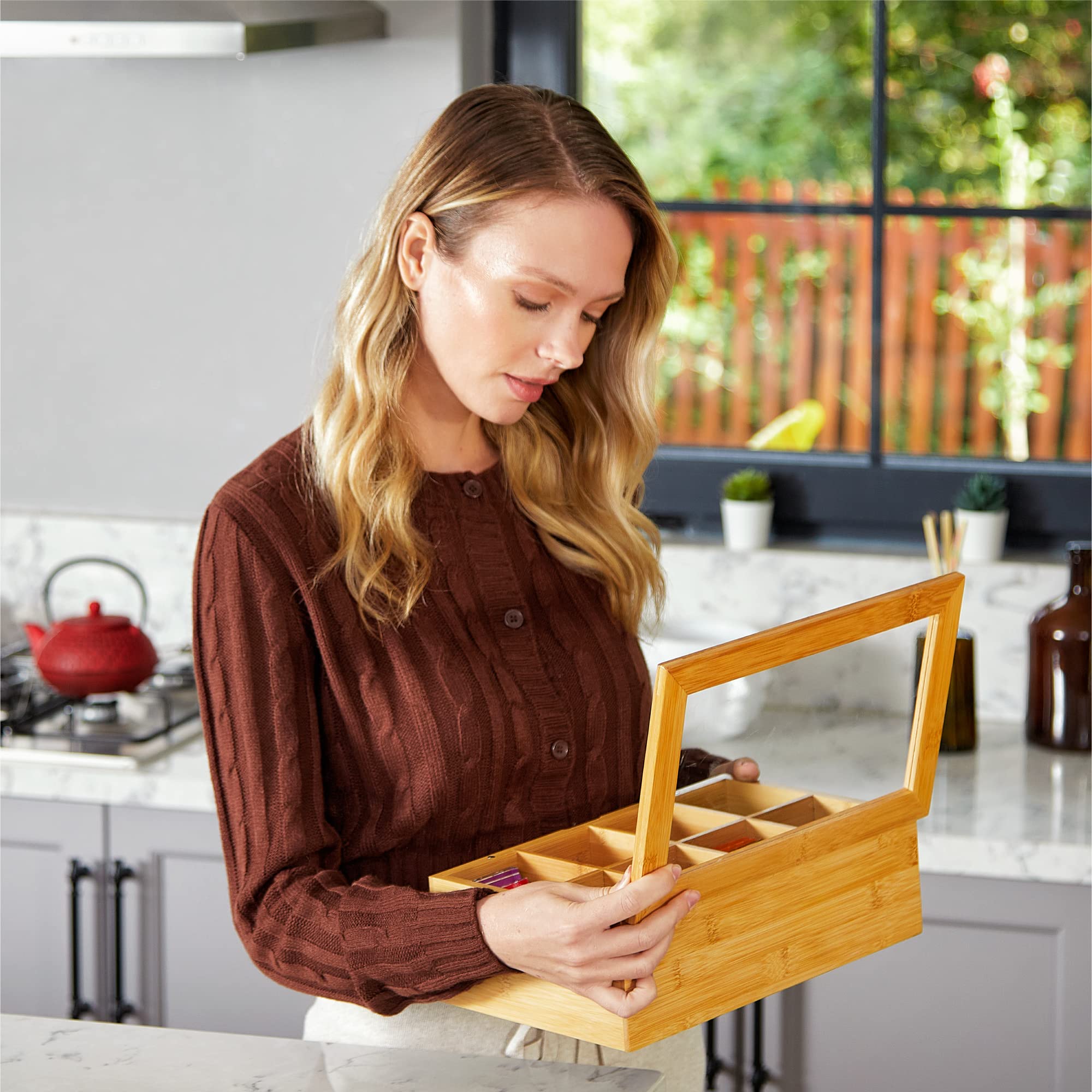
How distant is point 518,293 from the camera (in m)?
1.22

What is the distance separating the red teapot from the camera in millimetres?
2096

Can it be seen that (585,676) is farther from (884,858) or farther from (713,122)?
(713,122)

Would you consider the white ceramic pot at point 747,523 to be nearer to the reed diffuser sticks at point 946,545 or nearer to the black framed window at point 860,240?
the black framed window at point 860,240

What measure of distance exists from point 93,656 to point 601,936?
1.36 metres

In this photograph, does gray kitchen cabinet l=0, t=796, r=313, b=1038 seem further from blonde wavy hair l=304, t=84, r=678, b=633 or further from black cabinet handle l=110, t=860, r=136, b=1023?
blonde wavy hair l=304, t=84, r=678, b=633

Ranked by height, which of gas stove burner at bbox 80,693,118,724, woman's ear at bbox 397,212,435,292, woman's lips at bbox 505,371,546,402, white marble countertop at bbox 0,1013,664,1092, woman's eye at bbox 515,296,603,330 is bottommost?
gas stove burner at bbox 80,693,118,724

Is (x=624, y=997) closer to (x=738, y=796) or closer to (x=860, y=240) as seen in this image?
(x=738, y=796)

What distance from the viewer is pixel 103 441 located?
8.39 feet

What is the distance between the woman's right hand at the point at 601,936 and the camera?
3.07 ft

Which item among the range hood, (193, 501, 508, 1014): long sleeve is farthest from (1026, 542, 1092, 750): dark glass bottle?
the range hood

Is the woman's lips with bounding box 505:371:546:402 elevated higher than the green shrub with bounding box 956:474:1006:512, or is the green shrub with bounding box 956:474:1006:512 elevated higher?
the woman's lips with bounding box 505:371:546:402

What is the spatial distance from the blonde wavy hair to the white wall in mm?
972

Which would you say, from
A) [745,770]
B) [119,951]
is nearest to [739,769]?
[745,770]

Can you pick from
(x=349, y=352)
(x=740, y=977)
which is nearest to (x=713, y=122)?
(x=349, y=352)
